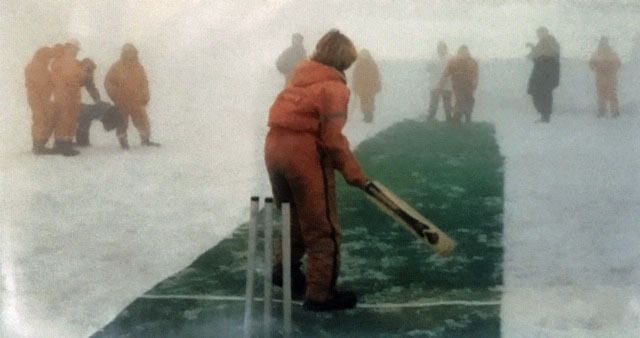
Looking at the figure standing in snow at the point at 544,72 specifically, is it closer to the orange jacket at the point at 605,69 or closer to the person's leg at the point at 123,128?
the orange jacket at the point at 605,69

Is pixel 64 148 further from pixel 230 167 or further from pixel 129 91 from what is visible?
pixel 230 167

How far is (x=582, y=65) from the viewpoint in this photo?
1760mm

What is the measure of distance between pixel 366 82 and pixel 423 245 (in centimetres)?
44

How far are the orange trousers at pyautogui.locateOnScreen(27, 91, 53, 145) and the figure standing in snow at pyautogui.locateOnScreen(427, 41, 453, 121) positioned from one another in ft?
3.29

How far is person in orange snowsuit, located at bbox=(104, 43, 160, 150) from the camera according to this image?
1.83 metres

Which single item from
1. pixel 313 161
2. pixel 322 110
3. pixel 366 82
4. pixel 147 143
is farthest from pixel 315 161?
pixel 147 143

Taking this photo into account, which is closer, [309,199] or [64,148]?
[309,199]

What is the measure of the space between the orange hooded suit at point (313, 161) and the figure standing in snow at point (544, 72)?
47 centimetres

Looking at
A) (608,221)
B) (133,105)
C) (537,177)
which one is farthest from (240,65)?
(608,221)

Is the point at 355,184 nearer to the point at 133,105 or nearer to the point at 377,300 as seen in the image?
the point at 377,300

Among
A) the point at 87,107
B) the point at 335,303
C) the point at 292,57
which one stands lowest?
the point at 335,303

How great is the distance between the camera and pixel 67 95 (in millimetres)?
1862

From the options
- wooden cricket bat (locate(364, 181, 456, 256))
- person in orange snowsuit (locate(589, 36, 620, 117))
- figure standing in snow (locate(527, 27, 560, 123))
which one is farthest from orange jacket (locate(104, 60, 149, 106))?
person in orange snowsuit (locate(589, 36, 620, 117))

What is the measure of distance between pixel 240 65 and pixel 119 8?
1.15 feet
